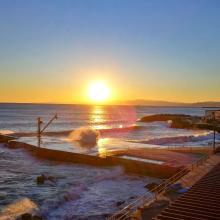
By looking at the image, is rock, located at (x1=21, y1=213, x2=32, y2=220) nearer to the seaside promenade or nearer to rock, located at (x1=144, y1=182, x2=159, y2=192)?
the seaside promenade

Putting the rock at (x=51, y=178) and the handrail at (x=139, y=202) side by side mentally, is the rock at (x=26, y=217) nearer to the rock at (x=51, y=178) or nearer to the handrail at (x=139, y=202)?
the handrail at (x=139, y=202)

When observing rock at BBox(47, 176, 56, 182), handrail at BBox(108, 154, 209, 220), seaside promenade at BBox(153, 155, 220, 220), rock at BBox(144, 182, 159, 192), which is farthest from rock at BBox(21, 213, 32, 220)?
rock at BBox(47, 176, 56, 182)

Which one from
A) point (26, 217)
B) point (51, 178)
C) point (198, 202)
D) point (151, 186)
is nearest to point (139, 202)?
point (151, 186)

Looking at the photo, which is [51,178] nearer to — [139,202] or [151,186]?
[151,186]

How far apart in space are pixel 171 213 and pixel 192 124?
290ft

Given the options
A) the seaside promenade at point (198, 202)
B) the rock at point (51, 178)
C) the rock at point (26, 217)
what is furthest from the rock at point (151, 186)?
the rock at point (26, 217)

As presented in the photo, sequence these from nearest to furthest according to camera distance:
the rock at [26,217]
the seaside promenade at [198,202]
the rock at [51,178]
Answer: the seaside promenade at [198,202], the rock at [26,217], the rock at [51,178]

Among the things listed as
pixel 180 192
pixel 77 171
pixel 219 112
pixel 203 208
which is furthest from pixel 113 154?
pixel 219 112

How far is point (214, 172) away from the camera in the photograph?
22.6 meters

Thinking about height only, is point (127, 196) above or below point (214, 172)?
below

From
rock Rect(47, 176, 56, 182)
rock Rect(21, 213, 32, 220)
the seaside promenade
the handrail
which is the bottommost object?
rock Rect(47, 176, 56, 182)

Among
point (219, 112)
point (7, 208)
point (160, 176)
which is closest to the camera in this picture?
point (7, 208)

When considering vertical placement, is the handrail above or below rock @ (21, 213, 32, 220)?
above

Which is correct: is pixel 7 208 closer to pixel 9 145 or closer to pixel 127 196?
pixel 127 196
